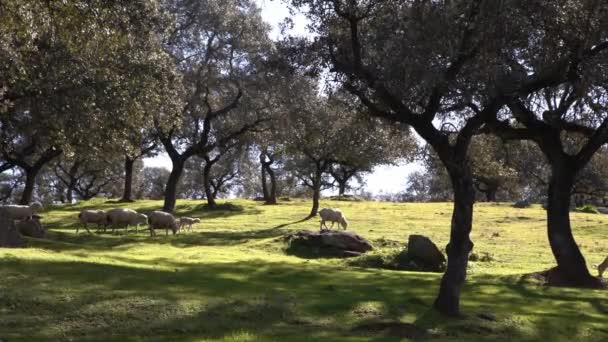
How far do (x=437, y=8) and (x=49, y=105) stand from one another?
16774mm

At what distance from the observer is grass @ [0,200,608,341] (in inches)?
495

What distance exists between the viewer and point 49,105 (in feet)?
90.3

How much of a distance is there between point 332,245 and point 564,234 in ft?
28.6

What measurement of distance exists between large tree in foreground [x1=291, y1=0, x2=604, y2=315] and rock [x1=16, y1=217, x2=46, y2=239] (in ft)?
43.2

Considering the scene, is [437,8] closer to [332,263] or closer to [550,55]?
[550,55]

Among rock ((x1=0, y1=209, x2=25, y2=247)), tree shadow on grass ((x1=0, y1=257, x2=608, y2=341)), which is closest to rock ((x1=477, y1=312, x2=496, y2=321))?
tree shadow on grass ((x1=0, y1=257, x2=608, y2=341))

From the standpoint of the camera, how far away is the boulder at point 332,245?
26.6 m

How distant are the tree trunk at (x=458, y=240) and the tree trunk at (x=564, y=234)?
8024 mm

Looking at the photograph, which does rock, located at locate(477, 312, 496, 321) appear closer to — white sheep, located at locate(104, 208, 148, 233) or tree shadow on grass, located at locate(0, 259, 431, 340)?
tree shadow on grass, located at locate(0, 259, 431, 340)

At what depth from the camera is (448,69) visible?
53.8 feet

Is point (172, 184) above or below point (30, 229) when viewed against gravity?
above

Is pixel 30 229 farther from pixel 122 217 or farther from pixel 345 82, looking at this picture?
pixel 345 82

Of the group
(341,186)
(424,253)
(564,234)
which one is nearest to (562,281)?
(564,234)

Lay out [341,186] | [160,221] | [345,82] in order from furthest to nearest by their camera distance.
→ [341,186] < [160,221] < [345,82]
